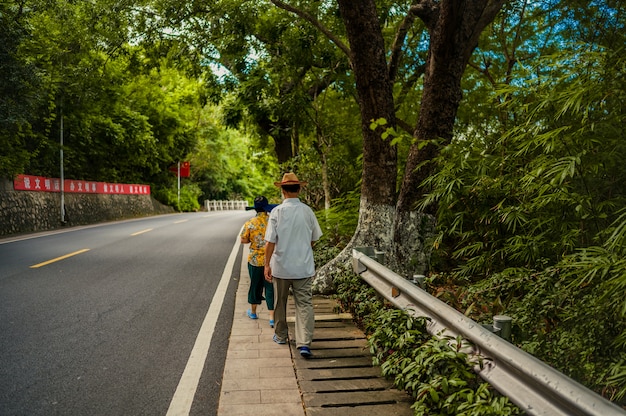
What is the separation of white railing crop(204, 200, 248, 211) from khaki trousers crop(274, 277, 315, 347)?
55.7 metres

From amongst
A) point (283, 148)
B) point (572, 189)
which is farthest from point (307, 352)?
point (283, 148)

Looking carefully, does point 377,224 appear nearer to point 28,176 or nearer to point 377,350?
point 377,350

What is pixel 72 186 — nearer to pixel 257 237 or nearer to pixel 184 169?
pixel 257 237

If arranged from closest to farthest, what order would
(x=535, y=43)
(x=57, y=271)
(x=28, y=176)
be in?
(x=57, y=271) → (x=535, y=43) → (x=28, y=176)

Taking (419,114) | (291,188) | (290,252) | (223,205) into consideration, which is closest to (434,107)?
(419,114)

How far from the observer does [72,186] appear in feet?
88.5

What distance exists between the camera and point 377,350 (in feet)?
15.5

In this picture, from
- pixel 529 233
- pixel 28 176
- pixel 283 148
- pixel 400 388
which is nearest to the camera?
pixel 400 388

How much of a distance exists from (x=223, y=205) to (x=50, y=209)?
39.7 metres

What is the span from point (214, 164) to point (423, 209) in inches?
1973

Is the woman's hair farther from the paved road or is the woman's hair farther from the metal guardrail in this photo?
the paved road

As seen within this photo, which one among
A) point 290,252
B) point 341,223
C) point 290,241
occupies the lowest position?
point 341,223

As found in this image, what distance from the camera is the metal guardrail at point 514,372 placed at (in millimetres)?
2156

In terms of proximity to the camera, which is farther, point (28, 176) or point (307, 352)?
point (28, 176)
